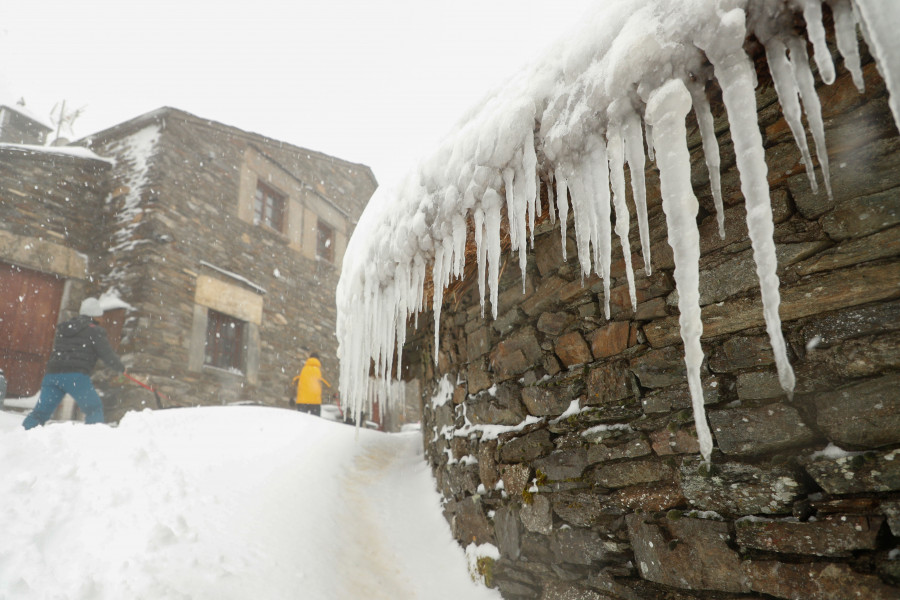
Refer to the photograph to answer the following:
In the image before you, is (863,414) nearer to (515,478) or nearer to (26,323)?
(515,478)

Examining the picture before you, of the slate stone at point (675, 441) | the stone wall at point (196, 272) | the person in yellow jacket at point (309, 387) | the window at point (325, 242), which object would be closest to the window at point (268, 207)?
the stone wall at point (196, 272)

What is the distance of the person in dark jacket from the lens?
4.39 metres

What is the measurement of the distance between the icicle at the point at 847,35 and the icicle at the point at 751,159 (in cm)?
19

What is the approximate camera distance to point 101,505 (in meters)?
2.44

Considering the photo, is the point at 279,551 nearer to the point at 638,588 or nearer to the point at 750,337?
the point at 638,588

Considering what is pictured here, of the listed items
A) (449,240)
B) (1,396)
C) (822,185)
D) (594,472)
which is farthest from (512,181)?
(1,396)

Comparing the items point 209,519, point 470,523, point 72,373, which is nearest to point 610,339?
point 470,523

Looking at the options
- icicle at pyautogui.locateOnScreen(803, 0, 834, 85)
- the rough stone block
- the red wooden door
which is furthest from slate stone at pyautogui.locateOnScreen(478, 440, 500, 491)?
the red wooden door

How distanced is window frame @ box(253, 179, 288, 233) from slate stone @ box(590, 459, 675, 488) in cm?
783

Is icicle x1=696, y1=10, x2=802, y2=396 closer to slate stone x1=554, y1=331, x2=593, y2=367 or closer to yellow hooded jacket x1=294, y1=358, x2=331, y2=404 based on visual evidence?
slate stone x1=554, y1=331, x2=593, y2=367

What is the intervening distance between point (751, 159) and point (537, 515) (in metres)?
1.71

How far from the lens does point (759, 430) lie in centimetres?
149

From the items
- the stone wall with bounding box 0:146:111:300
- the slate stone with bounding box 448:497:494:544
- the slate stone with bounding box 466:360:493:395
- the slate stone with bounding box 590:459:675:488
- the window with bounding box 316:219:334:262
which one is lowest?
the slate stone with bounding box 448:497:494:544

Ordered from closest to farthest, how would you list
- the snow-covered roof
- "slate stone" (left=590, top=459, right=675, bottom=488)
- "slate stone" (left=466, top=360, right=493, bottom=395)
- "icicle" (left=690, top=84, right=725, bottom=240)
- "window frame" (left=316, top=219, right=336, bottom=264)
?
"icicle" (left=690, top=84, right=725, bottom=240)
"slate stone" (left=590, top=459, right=675, bottom=488)
"slate stone" (left=466, top=360, right=493, bottom=395)
the snow-covered roof
"window frame" (left=316, top=219, right=336, bottom=264)
